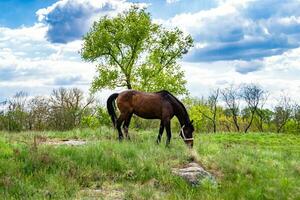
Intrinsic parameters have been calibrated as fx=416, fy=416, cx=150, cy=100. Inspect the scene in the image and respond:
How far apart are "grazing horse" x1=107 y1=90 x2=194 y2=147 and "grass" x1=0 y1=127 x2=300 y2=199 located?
53.0 inches

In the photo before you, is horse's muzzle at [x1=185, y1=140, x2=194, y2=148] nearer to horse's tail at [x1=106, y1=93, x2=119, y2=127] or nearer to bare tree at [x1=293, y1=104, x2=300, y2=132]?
horse's tail at [x1=106, y1=93, x2=119, y2=127]

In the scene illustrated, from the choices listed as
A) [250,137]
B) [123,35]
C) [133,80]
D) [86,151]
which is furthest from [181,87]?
[86,151]

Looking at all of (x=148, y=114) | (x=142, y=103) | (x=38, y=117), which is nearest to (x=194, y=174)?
(x=148, y=114)

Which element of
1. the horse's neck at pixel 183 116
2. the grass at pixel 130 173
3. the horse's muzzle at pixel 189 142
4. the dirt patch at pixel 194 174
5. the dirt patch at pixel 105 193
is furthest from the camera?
the horse's neck at pixel 183 116

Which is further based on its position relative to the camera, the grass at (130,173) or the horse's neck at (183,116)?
the horse's neck at (183,116)

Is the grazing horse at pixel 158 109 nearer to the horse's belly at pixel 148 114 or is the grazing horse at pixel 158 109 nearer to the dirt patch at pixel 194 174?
the horse's belly at pixel 148 114

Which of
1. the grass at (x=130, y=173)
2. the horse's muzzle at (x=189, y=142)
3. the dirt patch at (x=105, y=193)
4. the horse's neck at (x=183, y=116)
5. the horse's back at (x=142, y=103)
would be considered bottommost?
the dirt patch at (x=105, y=193)

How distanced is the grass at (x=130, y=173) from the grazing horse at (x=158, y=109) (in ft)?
4.41

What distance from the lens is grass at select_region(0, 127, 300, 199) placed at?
930 centimetres

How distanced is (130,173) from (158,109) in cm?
450

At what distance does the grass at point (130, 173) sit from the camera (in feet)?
30.5

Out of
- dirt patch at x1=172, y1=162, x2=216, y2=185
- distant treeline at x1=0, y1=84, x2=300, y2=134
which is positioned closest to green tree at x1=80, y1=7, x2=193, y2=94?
distant treeline at x1=0, y1=84, x2=300, y2=134

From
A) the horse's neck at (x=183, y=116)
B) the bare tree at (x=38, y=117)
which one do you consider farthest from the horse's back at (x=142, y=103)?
the bare tree at (x=38, y=117)

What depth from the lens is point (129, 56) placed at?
41.3m
